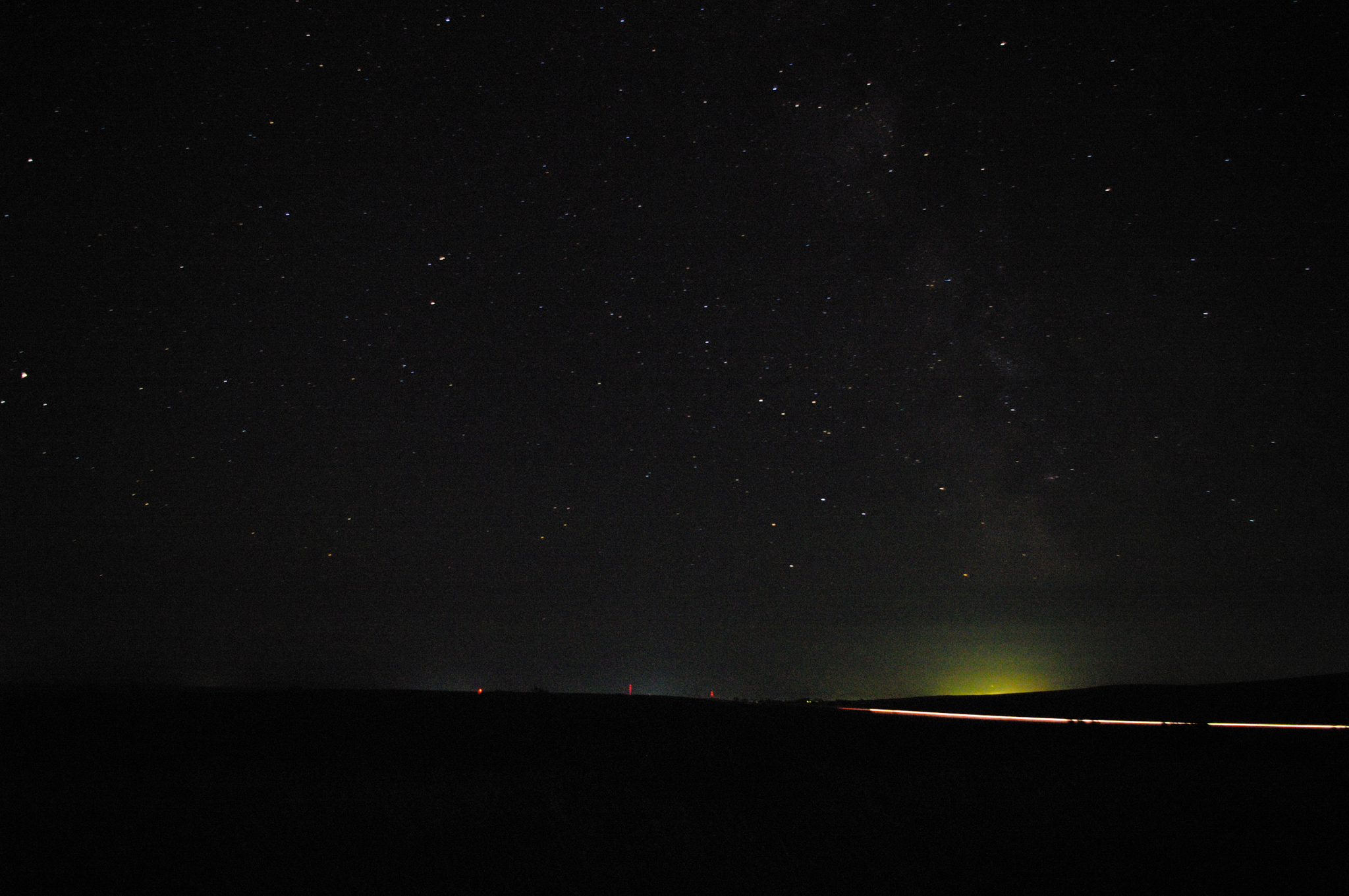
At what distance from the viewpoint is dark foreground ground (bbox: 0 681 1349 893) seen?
5215 millimetres

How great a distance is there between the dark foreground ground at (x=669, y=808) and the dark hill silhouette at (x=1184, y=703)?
354 centimetres

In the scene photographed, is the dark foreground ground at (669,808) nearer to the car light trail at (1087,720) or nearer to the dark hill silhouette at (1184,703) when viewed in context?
the car light trail at (1087,720)

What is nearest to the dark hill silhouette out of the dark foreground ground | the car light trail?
the car light trail

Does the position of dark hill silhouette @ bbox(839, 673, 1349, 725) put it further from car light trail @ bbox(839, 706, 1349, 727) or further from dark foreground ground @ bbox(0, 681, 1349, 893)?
dark foreground ground @ bbox(0, 681, 1349, 893)

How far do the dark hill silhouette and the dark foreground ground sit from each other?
354 centimetres

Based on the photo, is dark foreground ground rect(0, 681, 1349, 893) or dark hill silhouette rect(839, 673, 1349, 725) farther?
dark hill silhouette rect(839, 673, 1349, 725)

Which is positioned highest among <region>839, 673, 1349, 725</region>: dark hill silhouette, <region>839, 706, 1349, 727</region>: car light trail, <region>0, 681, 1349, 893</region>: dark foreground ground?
<region>839, 673, 1349, 725</region>: dark hill silhouette

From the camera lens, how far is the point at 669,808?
711 cm

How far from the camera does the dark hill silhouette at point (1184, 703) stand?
15.0m

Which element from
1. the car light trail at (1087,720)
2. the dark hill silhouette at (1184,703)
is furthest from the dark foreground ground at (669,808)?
the dark hill silhouette at (1184,703)

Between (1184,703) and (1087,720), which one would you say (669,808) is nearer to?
(1087,720)

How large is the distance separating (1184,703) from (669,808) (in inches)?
635

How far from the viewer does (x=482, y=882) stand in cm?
521

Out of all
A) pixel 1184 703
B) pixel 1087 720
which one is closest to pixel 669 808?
pixel 1087 720
